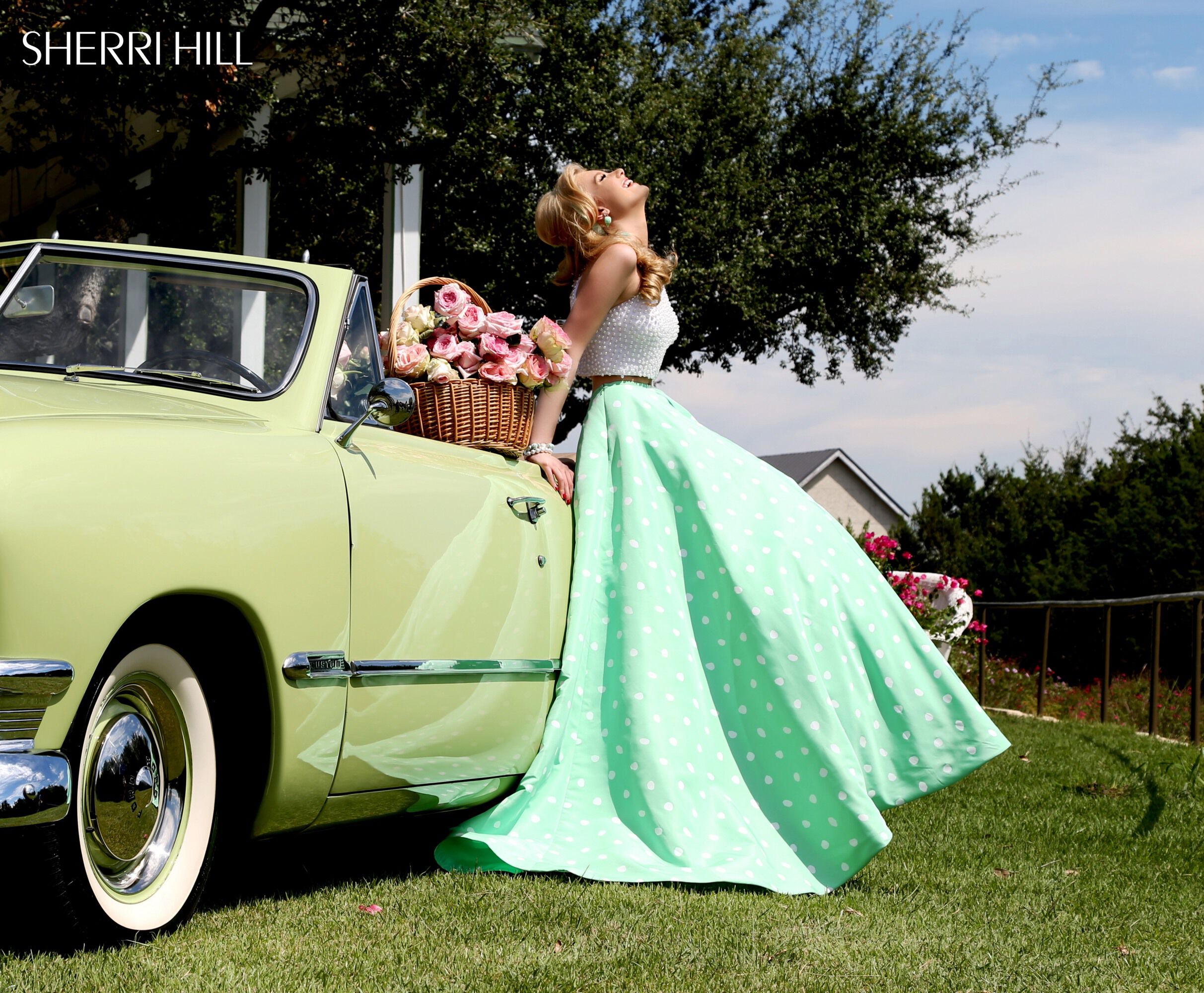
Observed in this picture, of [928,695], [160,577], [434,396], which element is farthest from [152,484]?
[928,695]

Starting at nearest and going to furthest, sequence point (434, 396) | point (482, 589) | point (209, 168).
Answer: point (482, 589) → point (434, 396) → point (209, 168)

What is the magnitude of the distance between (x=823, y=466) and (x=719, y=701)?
1958 inches

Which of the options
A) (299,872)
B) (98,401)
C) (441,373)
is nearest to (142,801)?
(98,401)

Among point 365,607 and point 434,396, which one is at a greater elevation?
→ point 434,396

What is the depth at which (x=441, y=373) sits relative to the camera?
13.2 feet

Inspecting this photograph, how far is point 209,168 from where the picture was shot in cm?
1063

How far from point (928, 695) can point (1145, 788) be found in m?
2.87

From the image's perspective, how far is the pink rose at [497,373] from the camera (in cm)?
407

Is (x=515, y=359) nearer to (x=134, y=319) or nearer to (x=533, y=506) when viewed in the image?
(x=533, y=506)

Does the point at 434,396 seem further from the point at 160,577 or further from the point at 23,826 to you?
the point at 23,826

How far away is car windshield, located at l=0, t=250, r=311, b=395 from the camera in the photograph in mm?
3365

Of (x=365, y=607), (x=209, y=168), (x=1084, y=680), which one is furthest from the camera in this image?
(x=1084, y=680)

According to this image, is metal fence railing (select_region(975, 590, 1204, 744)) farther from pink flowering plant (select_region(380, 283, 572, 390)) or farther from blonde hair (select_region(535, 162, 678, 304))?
pink flowering plant (select_region(380, 283, 572, 390))

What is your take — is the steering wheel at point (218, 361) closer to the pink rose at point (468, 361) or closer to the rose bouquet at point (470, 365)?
the rose bouquet at point (470, 365)
